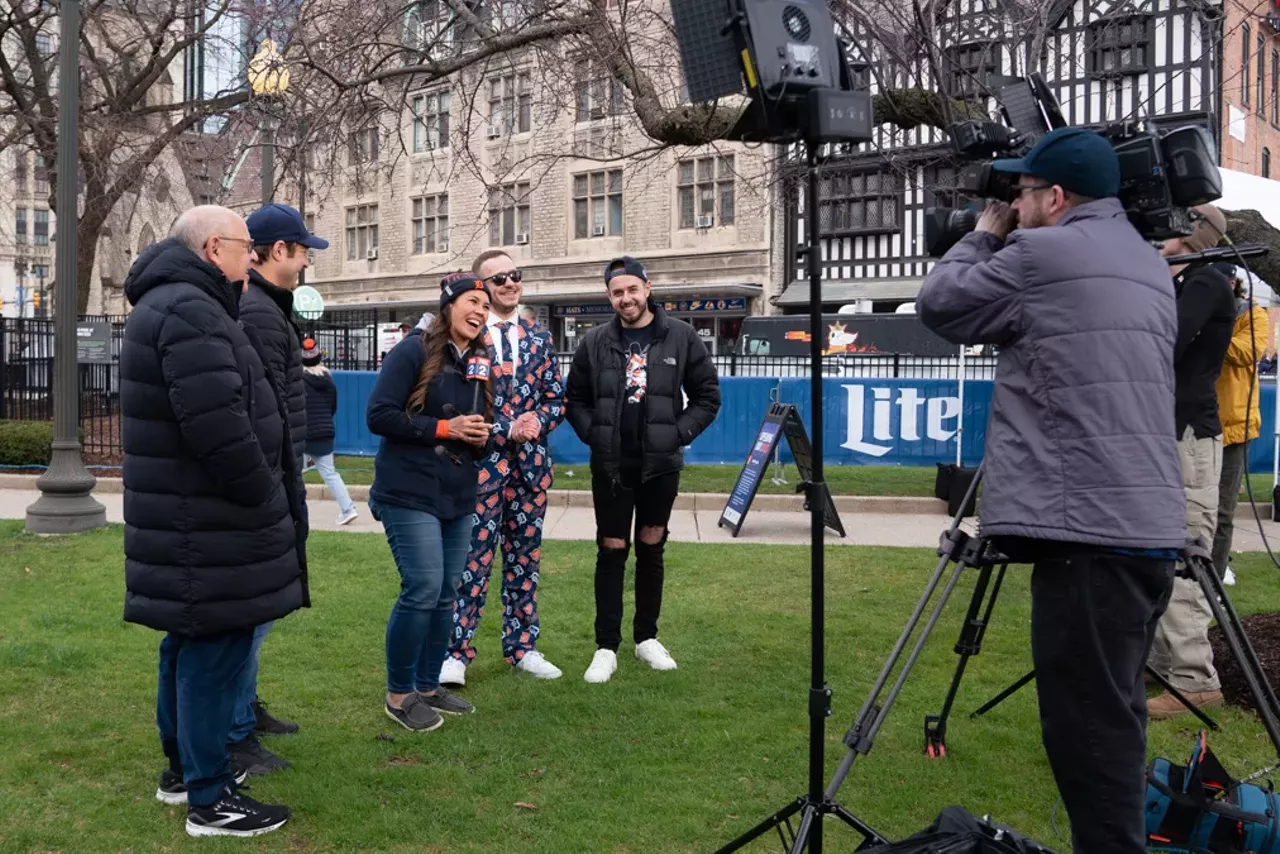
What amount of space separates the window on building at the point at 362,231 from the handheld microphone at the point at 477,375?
124ft

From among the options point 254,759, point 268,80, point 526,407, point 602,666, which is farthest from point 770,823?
point 268,80

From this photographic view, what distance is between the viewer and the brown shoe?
4.75 metres

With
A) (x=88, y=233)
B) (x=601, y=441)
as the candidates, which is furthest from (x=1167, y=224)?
(x=88, y=233)

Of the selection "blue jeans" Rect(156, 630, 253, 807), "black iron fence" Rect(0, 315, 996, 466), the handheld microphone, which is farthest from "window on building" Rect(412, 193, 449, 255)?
"blue jeans" Rect(156, 630, 253, 807)

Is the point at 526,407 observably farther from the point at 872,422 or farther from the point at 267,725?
the point at 872,422

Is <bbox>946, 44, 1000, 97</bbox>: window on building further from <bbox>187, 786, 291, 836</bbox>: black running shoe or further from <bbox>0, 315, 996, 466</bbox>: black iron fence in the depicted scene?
<bbox>187, 786, 291, 836</bbox>: black running shoe

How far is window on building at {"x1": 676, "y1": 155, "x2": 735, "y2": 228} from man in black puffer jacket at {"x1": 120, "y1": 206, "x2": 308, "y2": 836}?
28509 mm

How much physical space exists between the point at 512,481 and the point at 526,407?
1.20ft

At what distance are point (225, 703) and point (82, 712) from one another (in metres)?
1.63

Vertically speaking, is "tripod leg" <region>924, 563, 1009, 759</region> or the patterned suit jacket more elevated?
the patterned suit jacket

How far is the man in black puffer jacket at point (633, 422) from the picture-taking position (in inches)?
209

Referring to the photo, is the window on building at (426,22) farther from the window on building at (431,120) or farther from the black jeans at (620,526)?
the black jeans at (620,526)

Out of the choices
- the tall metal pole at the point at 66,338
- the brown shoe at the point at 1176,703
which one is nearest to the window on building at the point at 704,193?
the tall metal pole at the point at 66,338

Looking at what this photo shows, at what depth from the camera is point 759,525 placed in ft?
34.3
